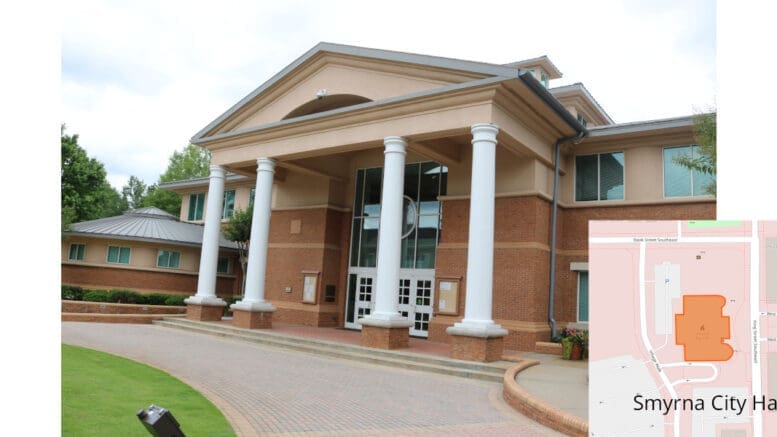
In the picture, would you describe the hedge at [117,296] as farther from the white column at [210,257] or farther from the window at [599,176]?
the window at [599,176]

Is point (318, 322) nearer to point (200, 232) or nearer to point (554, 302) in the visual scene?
point (554, 302)

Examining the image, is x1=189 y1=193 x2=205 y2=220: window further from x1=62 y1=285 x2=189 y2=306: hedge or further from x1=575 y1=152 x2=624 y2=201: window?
x1=575 y1=152 x2=624 y2=201: window

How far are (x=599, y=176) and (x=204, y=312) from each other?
14090mm

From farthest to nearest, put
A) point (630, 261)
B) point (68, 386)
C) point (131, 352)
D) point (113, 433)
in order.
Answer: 1. point (131, 352)
2. point (68, 386)
3. point (113, 433)
4. point (630, 261)

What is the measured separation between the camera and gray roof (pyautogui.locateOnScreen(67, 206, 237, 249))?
27734 millimetres

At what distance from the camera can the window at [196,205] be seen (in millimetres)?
33094

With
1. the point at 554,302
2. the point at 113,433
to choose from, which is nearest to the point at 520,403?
the point at 113,433

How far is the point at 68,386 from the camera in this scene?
8562 mm

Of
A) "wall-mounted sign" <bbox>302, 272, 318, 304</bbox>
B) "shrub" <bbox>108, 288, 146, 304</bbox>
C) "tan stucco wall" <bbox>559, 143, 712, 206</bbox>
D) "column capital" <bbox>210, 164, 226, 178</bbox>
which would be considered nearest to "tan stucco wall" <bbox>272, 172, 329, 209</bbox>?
"wall-mounted sign" <bbox>302, 272, 318, 304</bbox>

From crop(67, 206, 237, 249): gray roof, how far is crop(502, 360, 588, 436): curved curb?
22114 millimetres

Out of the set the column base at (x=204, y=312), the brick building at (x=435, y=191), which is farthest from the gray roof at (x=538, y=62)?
the column base at (x=204, y=312)

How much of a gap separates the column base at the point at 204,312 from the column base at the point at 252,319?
195 centimetres

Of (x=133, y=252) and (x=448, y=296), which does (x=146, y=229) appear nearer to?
(x=133, y=252)

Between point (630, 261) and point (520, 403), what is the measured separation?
266 inches
